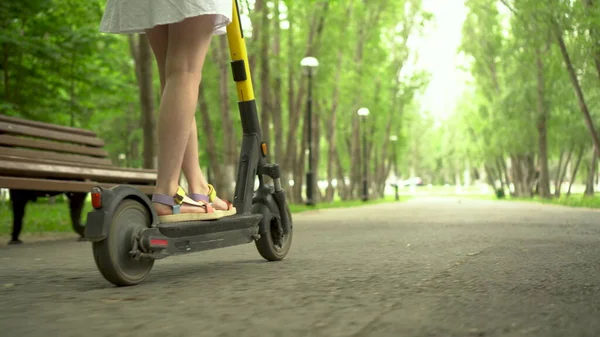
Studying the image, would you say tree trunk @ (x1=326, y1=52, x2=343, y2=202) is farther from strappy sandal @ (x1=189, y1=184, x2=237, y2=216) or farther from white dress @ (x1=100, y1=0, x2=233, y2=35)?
white dress @ (x1=100, y1=0, x2=233, y2=35)

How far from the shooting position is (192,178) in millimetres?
4664

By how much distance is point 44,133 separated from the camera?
340 inches

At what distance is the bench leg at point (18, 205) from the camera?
26.2 feet

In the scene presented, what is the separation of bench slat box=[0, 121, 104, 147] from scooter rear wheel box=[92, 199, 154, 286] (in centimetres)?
446

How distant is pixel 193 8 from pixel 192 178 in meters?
1.01

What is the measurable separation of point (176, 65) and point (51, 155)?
4521mm

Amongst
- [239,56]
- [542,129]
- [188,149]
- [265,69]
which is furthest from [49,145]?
[542,129]

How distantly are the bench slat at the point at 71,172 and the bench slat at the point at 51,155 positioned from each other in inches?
15.8

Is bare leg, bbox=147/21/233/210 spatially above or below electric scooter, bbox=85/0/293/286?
above

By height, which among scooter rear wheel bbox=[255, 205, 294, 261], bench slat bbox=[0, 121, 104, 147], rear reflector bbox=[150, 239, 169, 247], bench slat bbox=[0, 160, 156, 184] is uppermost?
bench slat bbox=[0, 121, 104, 147]

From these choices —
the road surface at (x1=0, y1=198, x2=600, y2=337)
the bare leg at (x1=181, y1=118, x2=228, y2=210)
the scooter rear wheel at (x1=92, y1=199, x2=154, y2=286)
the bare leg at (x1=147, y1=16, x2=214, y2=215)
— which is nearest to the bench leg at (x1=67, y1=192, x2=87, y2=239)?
the road surface at (x1=0, y1=198, x2=600, y2=337)

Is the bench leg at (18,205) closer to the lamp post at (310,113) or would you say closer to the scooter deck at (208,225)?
the scooter deck at (208,225)

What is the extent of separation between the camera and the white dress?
4262mm

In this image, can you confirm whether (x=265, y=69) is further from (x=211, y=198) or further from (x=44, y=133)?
(x=211, y=198)
